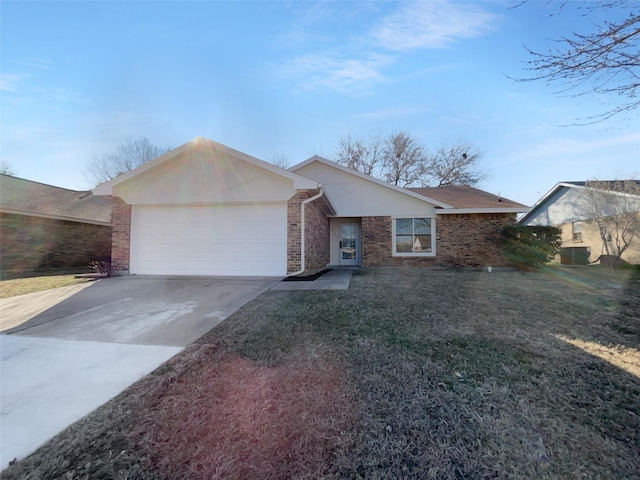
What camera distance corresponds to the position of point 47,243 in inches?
495

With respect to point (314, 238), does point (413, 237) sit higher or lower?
higher

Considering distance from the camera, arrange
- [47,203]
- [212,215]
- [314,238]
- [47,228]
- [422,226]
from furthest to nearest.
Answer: [47,203], [422,226], [47,228], [314,238], [212,215]

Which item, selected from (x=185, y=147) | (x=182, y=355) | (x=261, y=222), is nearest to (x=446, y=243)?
(x=261, y=222)

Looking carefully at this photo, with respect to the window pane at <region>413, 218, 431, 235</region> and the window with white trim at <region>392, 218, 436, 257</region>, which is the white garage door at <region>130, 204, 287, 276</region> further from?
the window pane at <region>413, 218, 431, 235</region>

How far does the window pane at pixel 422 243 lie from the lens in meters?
12.9

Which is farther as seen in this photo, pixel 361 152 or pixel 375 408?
pixel 361 152

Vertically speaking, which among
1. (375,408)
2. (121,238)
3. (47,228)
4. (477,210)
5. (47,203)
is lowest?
(375,408)

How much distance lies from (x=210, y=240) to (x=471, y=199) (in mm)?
11735

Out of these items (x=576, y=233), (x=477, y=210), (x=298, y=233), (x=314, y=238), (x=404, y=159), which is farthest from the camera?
(x=404, y=159)

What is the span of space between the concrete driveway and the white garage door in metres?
1.26

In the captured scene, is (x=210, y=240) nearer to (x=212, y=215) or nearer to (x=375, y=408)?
(x=212, y=215)

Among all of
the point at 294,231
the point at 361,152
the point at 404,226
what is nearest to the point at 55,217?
the point at 294,231

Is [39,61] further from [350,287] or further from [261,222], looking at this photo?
[350,287]

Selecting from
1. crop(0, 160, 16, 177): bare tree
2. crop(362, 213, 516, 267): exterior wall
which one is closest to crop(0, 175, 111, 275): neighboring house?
crop(362, 213, 516, 267): exterior wall
